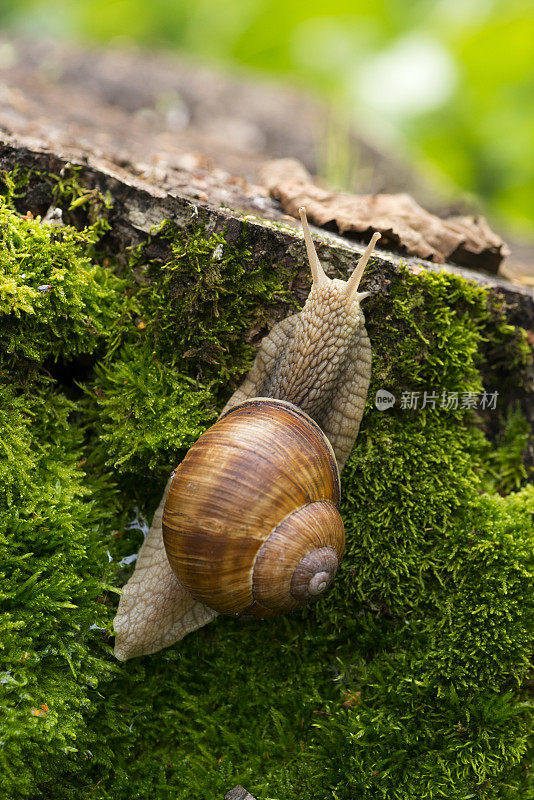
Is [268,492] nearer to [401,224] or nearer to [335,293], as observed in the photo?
[335,293]

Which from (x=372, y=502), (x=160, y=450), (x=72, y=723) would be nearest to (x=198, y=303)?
(x=160, y=450)

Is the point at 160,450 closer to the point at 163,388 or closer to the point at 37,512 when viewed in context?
the point at 163,388

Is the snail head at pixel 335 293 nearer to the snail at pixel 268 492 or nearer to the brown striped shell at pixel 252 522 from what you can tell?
the snail at pixel 268 492

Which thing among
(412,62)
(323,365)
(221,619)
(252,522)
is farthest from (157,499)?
(412,62)

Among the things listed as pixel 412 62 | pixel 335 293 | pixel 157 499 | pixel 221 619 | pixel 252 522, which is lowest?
pixel 221 619

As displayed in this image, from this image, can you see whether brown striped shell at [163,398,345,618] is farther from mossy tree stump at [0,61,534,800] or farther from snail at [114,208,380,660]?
mossy tree stump at [0,61,534,800]

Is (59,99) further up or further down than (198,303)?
further up
